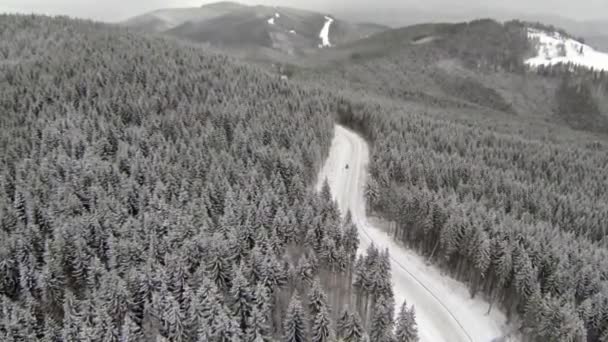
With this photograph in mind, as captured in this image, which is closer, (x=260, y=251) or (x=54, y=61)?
(x=260, y=251)

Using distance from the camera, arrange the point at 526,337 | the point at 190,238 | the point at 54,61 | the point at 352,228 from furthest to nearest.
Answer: the point at 54,61, the point at 352,228, the point at 190,238, the point at 526,337

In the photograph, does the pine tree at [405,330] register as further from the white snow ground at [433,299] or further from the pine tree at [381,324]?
the white snow ground at [433,299]

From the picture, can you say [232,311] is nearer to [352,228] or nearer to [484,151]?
[352,228]

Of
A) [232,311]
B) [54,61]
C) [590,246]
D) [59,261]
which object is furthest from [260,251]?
[54,61]

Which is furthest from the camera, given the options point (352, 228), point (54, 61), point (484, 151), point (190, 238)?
point (54, 61)

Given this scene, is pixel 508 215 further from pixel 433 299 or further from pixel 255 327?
pixel 255 327
